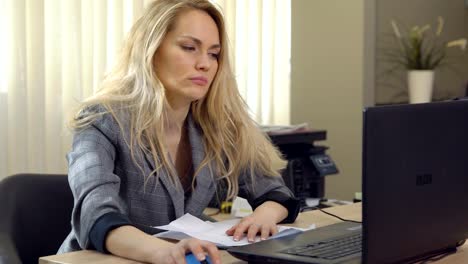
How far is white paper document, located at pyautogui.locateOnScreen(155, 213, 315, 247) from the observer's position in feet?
5.76

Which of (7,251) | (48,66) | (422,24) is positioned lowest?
(7,251)

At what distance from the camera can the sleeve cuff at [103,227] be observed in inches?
66.0

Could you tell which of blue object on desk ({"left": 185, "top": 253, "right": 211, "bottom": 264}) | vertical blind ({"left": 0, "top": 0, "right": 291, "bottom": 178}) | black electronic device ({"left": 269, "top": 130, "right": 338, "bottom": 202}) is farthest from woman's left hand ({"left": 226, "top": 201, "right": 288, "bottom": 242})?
black electronic device ({"left": 269, "top": 130, "right": 338, "bottom": 202})

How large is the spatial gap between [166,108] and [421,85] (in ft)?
9.58

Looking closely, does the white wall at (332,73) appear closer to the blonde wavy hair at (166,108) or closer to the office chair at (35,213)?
the blonde wavy hair at (166,108)

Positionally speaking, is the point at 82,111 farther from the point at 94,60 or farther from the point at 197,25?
the point at 94,60

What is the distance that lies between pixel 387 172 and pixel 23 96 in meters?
1.97

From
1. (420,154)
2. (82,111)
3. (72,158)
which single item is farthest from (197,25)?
(420,154)

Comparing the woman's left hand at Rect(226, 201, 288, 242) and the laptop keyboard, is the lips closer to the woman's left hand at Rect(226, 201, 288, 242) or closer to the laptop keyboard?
the woman's left hand at Rect(226, 201, 288, 242)

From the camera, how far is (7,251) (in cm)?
190

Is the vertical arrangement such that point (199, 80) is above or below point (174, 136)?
above

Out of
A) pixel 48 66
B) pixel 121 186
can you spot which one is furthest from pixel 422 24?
pixel 121 186

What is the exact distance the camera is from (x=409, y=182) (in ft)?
4.76

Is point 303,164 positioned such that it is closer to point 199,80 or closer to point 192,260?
point 199,80
